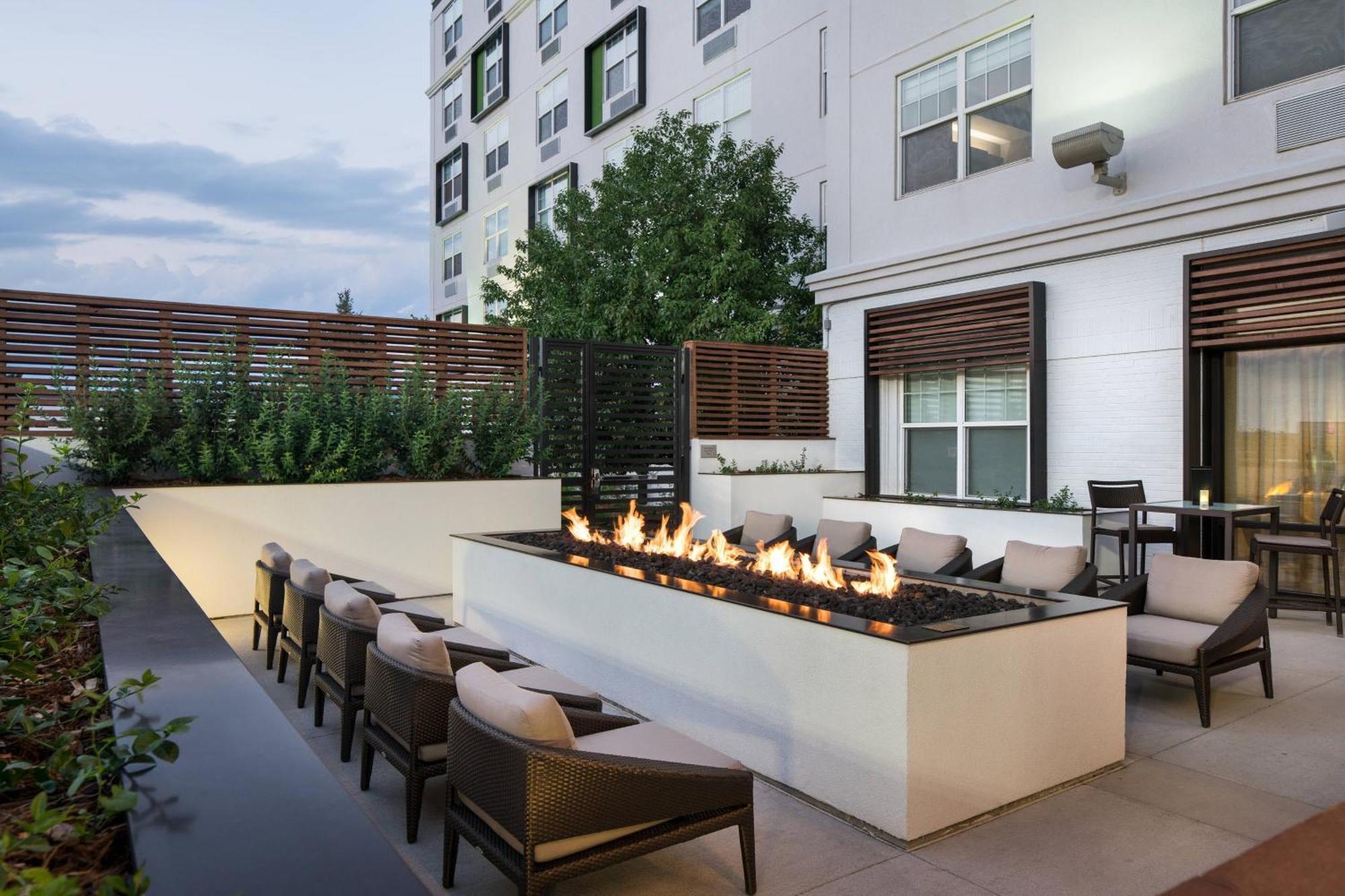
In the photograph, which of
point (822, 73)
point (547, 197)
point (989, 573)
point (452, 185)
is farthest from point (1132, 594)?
point (452, 185)

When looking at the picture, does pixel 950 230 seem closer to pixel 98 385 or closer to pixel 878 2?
pixel 878 2

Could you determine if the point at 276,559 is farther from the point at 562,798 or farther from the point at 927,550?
the point at 927,550

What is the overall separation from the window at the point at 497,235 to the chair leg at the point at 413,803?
1908 cm

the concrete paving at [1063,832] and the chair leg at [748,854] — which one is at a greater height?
the chair leg at [748,854]

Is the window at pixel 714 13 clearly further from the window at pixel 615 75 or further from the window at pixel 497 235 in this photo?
the window at pixel 497 235

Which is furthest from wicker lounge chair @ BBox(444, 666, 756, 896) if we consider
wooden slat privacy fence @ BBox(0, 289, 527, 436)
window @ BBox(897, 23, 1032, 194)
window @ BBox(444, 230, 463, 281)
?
window @ BBox(444, 230, 463, 281)

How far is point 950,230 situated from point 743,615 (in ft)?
24.3

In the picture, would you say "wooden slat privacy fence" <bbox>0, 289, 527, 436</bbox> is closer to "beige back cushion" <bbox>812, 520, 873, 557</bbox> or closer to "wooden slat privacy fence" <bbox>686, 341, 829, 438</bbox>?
"wooden slat privacy fence" <bbox>686, 341, 829, 438</bbox>

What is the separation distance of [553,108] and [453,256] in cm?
625

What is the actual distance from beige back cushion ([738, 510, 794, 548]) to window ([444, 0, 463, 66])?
21106 millimetres

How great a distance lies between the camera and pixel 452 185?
24.6 meters

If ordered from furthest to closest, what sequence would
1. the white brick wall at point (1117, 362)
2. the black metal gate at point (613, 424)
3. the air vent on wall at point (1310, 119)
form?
1. the black metal gate at point (613, 424)
2. the white brick wall at point (1117, 362)
3. the air vent on wall at point (1310, 119)

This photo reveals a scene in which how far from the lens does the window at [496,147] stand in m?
21.9

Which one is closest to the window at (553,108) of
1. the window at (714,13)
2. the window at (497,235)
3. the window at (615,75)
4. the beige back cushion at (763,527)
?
the window at (615,75)
